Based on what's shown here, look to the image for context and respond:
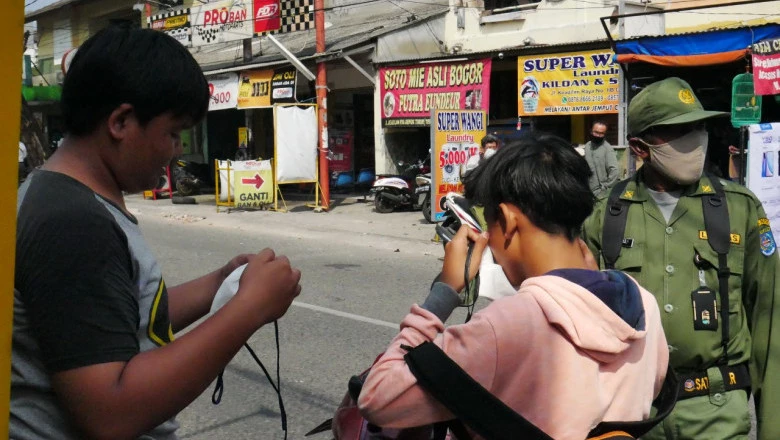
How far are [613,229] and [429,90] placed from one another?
14.1 meters

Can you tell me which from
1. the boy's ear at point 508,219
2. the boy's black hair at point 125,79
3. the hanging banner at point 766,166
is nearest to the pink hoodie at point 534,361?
the boy's ear at point 508,219

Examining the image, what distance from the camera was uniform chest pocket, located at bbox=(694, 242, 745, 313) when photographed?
2.56m

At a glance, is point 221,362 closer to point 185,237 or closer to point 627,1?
point 185,237

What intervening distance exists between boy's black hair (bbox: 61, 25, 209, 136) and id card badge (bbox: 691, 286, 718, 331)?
5.66 ft

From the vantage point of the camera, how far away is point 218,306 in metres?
1.69

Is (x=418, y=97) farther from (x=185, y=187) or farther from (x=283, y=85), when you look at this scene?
(x=185, y=187)

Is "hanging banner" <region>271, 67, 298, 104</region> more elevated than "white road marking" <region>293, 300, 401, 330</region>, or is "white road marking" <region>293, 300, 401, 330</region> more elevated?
"hanging banner" <region>271, 67, 298, 104</region>

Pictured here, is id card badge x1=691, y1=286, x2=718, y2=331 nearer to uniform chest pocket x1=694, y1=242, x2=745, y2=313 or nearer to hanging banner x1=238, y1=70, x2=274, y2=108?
uniform chest pocket x1=694, y1=242, x2=745, y2=313

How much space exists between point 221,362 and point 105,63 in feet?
1.85

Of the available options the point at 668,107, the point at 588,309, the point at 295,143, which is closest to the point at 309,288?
the point at 668,107

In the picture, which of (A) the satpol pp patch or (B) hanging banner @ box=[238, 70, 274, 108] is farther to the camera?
(B) hanging banner @ box=[238, 70, 274, 108]

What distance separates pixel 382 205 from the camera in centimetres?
1644

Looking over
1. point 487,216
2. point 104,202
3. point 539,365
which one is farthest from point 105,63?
point 539,365

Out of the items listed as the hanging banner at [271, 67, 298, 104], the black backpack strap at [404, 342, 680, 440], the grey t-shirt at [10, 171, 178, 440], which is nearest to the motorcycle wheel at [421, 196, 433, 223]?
the hanging banner at [271, 67, 298, 104]
